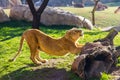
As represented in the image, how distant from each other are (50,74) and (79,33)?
3.28ft

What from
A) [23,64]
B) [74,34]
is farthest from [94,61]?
[23,64]

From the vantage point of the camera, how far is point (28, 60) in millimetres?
8492

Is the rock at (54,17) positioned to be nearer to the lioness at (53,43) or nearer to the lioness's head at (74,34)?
the lioness at (53,43)

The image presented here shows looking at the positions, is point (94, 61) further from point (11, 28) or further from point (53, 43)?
point (11, 28)

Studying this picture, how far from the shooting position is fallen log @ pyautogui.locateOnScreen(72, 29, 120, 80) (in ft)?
21.9

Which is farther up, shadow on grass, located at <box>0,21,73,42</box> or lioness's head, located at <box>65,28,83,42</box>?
lioness's head, located at <box>65,28,83,42</box>

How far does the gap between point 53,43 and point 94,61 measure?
1150mm

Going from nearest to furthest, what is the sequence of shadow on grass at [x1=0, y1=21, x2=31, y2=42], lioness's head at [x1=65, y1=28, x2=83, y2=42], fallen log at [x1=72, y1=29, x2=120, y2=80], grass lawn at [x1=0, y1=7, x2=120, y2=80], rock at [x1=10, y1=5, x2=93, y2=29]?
fallen log at [x1=72, y1=29, x2=120, y2=80], grass lawn at [x1=0, y1=7, x2=120, y2=80], lioness's head at [x1=65, y1=28, x2=83, y2=42], shadow on grass at [x1=0, y1=21, x2=31, y2=42], rock at [x1=10, y1=5, x2=93, y2=29]

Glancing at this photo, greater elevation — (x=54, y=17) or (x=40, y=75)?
(x=40, y=75)

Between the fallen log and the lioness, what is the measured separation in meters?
0.29

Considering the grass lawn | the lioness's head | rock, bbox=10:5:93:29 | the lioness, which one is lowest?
rock, bbox=10:5:93:29

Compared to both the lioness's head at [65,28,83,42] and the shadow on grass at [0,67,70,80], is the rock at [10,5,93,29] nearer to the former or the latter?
the lioness's head at [65,28,83,42]

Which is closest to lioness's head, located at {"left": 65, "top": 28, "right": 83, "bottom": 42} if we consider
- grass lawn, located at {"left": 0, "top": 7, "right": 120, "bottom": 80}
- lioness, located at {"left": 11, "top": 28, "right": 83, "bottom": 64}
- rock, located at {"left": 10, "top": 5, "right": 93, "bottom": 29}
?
lioness, located at {"left": 11, "top": 28, "right": 83, "bottom": 64}

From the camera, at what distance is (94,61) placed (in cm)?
684
